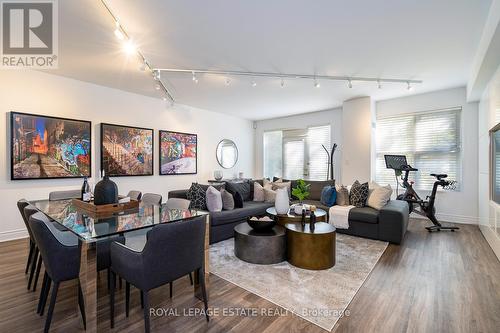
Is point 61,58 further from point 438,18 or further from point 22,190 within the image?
point 438,18

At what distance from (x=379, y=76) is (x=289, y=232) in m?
3.19

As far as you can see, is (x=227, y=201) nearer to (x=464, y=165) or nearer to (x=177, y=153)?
(x=177, y=153)

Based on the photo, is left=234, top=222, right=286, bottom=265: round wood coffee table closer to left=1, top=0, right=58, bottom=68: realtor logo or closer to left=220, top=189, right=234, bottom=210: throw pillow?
left=220, top=189, right=234, bottom=210: throw pillow

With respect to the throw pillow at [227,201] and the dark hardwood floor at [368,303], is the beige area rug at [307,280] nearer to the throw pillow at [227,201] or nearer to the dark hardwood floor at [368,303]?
the dark hardwood floor at [368,303]

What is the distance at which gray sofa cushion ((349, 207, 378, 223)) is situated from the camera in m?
3.76

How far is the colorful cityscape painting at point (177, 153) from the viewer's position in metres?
5.47

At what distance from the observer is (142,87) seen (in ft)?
15.1

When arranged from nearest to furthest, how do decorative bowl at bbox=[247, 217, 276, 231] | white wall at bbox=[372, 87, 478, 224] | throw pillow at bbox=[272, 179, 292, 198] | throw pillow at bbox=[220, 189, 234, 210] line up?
decorative bowl at bbox=[247, 217, 276, 231], throw pillow at bbox=[220, 189, 234, 210], white wall at bbox=[372, 87, 478, 224], throw pillow at bbox=[272, 179, 292, 198]

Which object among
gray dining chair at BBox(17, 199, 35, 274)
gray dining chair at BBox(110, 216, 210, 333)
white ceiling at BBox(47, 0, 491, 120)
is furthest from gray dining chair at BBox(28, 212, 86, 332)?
white ceiling at BBox(47, 0, 491, 120)

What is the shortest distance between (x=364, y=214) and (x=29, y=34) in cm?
529

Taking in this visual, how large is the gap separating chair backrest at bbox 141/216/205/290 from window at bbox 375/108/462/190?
5374 mm

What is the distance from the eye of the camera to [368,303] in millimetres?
2088

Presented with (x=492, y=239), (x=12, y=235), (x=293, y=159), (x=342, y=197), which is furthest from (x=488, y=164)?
(x=12, y=235)

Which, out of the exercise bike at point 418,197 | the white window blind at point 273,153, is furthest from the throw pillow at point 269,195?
the white window blind at point 273,153
